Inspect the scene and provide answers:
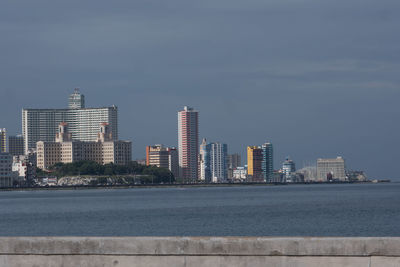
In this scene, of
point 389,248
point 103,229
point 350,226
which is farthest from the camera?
point 103,229

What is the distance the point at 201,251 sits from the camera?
13.6 m

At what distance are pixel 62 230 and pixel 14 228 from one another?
6984 millimetres

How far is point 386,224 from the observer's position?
193ft

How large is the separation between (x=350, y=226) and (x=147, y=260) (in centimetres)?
4549

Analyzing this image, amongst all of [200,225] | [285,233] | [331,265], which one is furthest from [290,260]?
[200,225]

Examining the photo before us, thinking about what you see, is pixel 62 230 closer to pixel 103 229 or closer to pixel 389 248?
pixel 103 229

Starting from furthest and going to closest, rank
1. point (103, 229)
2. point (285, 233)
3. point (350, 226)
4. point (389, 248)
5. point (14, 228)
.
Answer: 1. point (14, 228)
2. point (103, 229)
3. point (350, 226)
4. point (285, 233)
5. point (389, 248)

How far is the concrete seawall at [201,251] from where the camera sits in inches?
520

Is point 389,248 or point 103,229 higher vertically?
point 389,248

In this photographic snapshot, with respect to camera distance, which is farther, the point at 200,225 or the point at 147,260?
the point at 200,225

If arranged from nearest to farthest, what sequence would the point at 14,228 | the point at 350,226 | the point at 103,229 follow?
1. the point at 350,226
2. the point at 103,229
3. the point at 14,228

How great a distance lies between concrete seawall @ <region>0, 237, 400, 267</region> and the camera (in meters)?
13.2

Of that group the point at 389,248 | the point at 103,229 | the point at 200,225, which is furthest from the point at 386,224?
the point at 389,248

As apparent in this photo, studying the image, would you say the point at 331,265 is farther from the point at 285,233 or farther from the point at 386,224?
the point at 386,224
